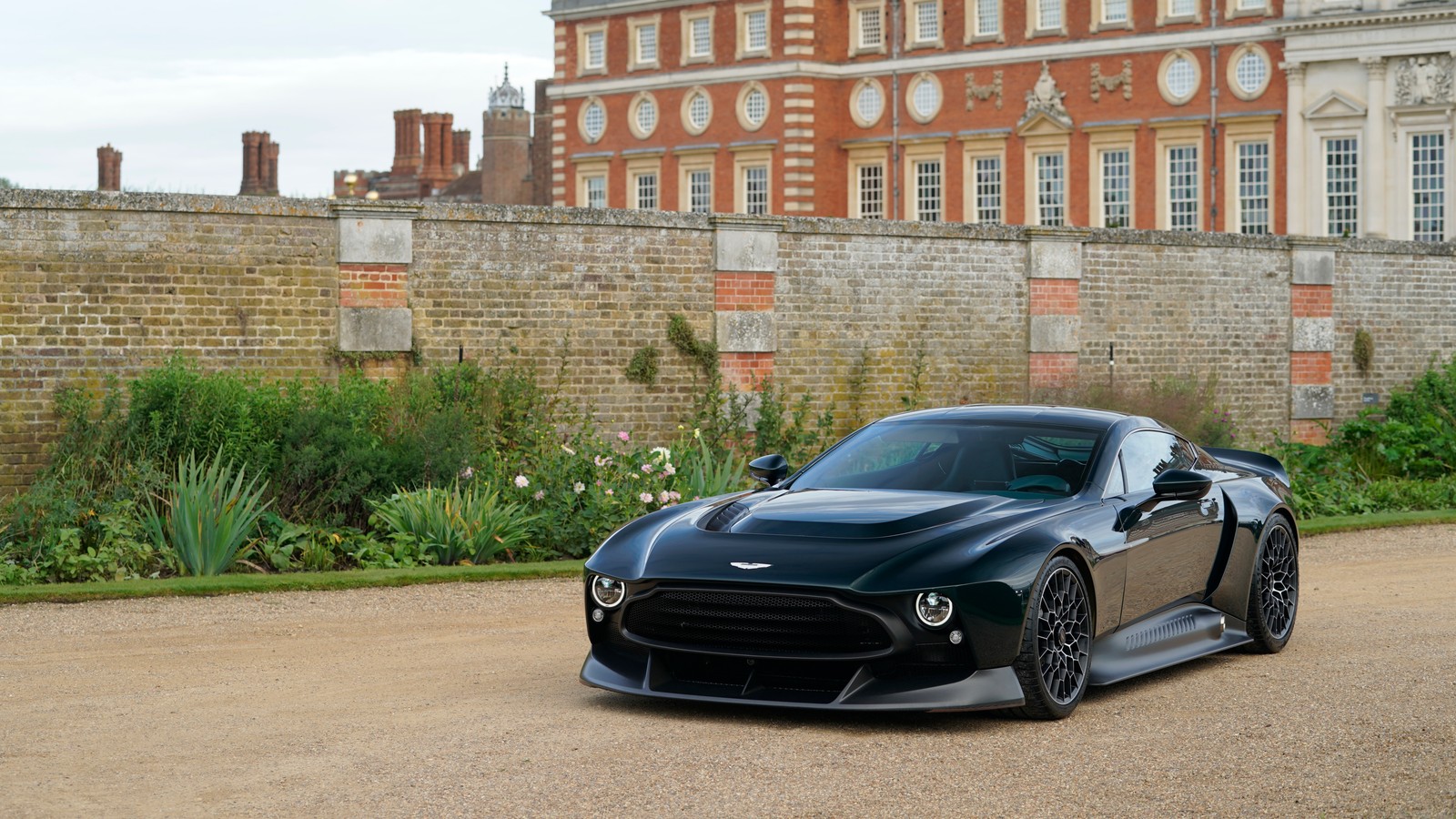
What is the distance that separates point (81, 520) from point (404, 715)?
6.46 meters

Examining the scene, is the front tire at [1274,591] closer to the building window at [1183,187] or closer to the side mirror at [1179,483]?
the side mirror at [1179,483]

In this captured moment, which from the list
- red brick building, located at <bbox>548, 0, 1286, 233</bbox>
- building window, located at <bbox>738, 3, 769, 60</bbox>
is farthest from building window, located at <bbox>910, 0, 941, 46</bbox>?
building window, located at <bbox>738, 3, 769, 60</bbox>

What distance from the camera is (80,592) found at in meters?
11.1

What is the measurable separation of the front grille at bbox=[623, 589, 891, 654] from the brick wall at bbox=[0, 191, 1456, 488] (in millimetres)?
9594

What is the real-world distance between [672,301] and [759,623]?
1189 centimetres

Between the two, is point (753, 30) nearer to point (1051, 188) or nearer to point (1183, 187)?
point (1051, 188)

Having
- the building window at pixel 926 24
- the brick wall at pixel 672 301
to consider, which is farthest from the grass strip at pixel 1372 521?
the building window at pixel 926 24

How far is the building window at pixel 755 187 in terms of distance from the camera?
58875 millimetres

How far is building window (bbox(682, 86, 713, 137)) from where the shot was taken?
60188 millimetres

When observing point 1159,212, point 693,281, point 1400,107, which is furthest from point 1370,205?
point 693,281

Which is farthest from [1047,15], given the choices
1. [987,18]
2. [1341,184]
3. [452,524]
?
[452,524]

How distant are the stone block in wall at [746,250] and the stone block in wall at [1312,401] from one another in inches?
368

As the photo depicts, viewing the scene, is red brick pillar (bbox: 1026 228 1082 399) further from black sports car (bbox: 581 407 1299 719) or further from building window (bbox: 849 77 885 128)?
building window (bbox: 849 77 885 128)

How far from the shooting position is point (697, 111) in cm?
6056
